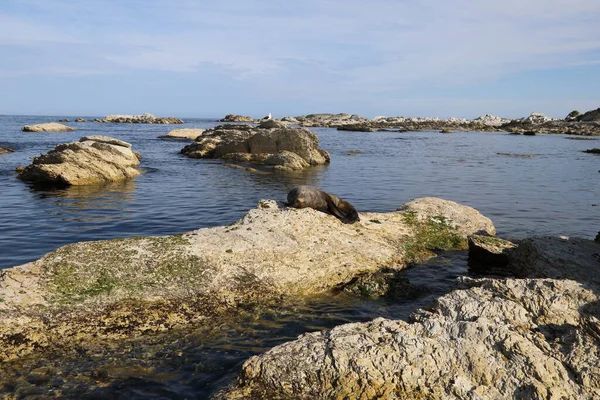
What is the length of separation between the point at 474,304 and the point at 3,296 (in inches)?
296

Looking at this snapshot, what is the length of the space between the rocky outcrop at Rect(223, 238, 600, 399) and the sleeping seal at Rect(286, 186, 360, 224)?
21.8 ft

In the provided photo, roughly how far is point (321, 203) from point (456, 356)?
8563 mm

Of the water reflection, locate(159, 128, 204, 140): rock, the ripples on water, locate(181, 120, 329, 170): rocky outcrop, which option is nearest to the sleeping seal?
the ripples on water

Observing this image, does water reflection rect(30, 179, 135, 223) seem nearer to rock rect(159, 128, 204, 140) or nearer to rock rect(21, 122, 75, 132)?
rock rect(159, 128, 204, 140)

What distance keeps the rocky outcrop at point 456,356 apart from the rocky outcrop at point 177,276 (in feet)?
9.25

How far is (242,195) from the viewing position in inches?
886

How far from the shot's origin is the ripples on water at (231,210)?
22.6 ft

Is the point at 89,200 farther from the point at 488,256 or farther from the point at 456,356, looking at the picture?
the point at 456,356

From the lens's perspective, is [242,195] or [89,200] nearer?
[89,200]

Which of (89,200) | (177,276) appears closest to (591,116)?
(89,200)

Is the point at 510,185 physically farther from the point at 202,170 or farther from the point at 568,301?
the point at 568,301

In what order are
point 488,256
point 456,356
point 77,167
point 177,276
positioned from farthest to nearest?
point 77,167 < point 488,256 < point 177,276 < point 456,356

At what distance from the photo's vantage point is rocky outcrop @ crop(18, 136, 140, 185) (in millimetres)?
23344

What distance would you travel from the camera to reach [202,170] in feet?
104
